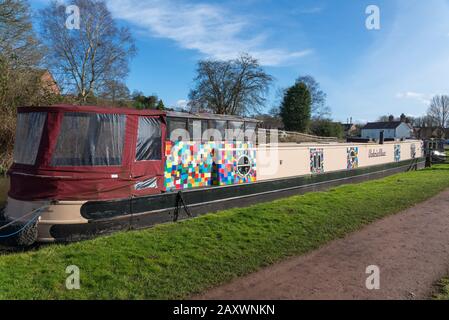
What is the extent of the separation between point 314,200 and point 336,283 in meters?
5.03

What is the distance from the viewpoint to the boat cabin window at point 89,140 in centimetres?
557

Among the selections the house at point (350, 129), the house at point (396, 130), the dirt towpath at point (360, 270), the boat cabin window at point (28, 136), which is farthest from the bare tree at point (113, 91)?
the house at point (350, 129)

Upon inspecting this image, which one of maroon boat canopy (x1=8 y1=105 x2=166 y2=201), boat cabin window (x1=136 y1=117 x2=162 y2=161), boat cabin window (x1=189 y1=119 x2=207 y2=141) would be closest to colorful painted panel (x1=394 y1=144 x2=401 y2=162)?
boat cabin window (x1=189 y1=119 x2=207 y2=141)

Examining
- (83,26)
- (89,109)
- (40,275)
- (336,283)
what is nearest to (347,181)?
(336,283)

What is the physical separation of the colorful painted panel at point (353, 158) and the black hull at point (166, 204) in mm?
2185

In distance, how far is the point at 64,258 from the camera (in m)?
4.88

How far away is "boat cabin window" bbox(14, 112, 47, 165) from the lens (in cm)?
565

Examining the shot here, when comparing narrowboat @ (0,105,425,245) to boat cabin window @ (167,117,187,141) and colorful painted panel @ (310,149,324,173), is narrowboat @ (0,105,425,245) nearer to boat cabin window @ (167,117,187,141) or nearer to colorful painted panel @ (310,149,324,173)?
boat cabin window @ (167,117,187,141)

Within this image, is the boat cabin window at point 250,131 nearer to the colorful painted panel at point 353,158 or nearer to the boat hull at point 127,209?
the boat hull at point 127,209

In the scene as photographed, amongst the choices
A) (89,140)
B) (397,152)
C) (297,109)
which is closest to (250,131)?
(89,140)

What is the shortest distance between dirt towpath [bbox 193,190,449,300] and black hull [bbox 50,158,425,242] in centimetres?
266

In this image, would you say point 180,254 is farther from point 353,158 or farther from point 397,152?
point 397,152

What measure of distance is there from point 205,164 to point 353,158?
833 cm
